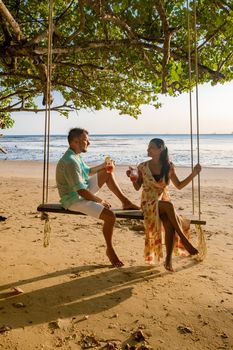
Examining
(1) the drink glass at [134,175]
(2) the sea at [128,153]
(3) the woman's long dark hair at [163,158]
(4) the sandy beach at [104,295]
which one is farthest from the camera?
(2) the sea at [128,153]

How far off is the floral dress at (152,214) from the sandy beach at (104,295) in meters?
0.29

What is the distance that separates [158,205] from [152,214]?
129 millimetres

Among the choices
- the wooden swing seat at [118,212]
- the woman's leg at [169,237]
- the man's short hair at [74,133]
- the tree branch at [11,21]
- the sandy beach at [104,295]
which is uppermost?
the tree branch at [11,21]

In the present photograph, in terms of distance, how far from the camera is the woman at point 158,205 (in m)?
4.29

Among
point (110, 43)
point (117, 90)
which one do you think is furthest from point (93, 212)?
point (117, 90)

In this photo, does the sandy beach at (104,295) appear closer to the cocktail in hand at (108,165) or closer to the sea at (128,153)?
the cocktail in hand at (108,165)

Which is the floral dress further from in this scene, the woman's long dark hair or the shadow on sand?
the shadow on sand

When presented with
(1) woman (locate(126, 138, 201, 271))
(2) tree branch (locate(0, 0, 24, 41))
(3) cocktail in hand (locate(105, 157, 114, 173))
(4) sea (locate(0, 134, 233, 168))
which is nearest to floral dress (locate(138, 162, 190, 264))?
(1) woman (locate(126, 138, 201, 271))

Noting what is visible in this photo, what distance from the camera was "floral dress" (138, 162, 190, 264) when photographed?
429 cm

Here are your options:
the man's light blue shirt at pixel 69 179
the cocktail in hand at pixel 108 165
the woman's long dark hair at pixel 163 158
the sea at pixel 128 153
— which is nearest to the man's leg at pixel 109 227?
the man's light blue shirt at pixel 69 179

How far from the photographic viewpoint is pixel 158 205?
429 cm

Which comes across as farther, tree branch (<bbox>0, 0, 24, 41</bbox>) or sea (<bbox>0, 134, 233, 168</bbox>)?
sea (<bbox>0, 134, 233, 168</bbox>)

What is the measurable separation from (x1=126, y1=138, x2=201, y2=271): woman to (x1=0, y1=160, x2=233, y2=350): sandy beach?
0.36 metres

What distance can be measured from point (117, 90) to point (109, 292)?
6626 mm
